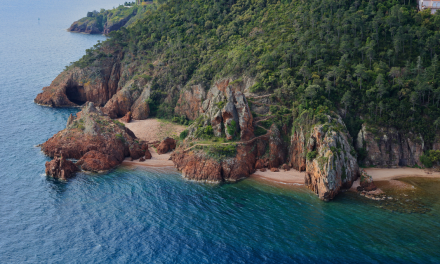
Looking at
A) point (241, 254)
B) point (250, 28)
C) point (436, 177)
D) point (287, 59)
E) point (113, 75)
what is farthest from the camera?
point (113, 75)

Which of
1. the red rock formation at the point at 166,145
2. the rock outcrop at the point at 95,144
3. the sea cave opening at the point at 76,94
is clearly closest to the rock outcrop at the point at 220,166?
the red rock formation at the point at 166,145

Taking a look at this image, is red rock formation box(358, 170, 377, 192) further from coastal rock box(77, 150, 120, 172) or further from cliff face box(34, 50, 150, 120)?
cliff face box(34, 50, 150, 120)

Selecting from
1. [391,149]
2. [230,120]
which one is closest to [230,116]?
[230,120]

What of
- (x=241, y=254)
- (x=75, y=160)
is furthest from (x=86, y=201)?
(x=241, y=254)

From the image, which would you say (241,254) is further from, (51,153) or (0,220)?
(51,153)

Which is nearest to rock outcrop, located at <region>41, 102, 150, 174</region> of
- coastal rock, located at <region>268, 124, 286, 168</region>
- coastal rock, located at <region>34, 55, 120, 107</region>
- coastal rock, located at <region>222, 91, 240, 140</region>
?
coastal rock, located at <region>222, 91, 240, 140</region>

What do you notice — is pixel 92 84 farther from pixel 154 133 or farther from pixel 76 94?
pixel 154 133
